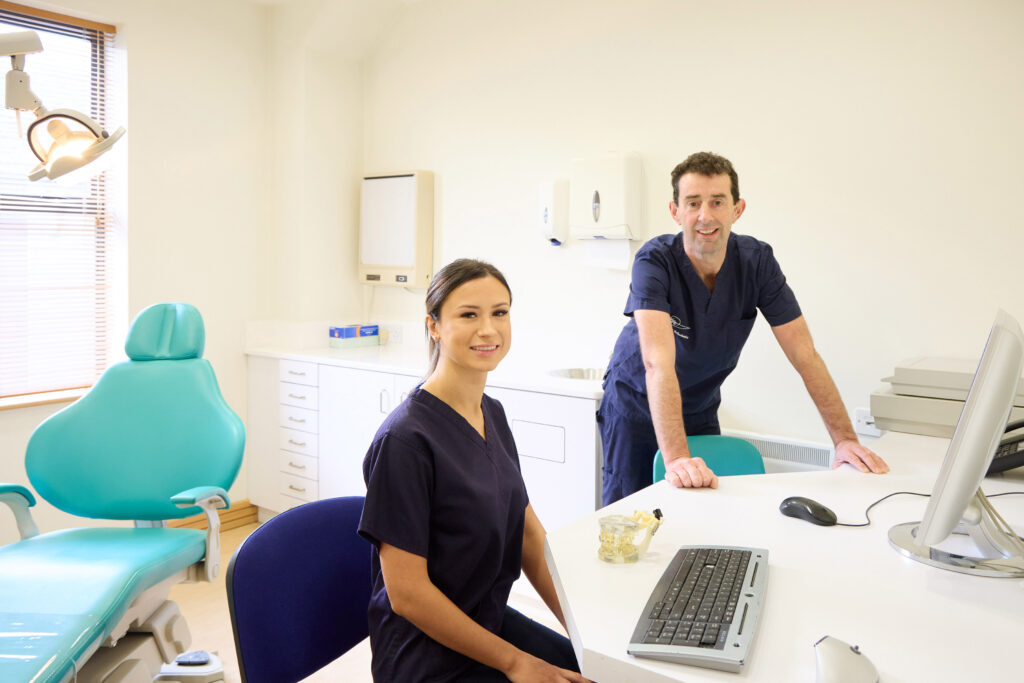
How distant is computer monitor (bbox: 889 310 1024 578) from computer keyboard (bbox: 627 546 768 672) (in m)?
0.28

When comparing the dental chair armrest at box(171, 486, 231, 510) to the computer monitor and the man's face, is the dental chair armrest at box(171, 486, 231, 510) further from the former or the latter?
the computer monitor

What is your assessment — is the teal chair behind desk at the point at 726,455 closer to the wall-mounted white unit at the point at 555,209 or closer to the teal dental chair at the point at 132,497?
the teal dental chair at the point at 132,497

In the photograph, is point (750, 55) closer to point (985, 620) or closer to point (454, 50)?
point (454, 50)

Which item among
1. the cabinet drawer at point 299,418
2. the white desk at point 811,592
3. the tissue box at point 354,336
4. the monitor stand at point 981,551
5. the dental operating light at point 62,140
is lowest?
the cabinet drawer at point 299,418

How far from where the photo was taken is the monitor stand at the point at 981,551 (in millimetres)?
1217

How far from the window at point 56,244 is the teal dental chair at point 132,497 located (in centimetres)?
123

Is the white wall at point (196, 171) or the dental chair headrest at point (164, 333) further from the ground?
the white wall at point (196, 171)

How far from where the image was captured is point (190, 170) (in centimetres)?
390

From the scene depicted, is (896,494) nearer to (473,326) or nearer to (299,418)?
(473,326)

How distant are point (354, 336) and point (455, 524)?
311cm

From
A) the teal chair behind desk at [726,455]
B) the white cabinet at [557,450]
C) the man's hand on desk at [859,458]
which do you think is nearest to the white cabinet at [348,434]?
the white cabinet at [557,450]

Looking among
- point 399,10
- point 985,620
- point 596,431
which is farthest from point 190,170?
point 985,620

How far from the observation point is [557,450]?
2.91 m

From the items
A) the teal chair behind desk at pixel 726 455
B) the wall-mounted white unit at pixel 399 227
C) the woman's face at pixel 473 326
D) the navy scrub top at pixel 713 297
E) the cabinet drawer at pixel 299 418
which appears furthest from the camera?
the wall-mounted white unit at pixel 399 227
